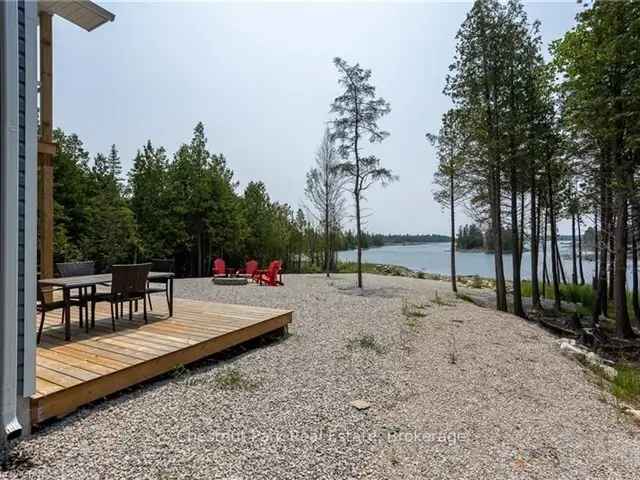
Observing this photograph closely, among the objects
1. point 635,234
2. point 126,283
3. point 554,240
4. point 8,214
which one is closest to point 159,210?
point 126,283

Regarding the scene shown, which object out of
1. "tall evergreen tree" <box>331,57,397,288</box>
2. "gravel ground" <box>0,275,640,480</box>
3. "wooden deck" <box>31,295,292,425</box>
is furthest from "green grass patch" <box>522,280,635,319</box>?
"wooden deck" <box>31,295,292,425</box>

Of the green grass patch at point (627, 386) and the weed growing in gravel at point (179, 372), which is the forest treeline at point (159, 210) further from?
the green grass patch at point (627, 386)

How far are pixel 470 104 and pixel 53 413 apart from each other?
10.2 m

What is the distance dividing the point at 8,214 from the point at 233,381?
2.09 metres

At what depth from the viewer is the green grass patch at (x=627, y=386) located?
3.54 m

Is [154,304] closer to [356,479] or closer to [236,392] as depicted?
[236,392]

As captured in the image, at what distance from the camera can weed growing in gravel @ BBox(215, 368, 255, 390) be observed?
2.98 meters

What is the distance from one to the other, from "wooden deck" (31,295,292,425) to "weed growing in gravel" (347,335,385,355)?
3.27 feet

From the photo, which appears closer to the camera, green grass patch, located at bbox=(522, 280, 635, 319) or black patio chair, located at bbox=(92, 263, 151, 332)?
black patio chair, located at bbox=(92, 263, 151, 332)

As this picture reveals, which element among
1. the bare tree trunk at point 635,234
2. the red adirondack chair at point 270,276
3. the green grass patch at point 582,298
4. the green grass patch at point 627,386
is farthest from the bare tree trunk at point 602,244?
the red adirondack chair at point 270,276

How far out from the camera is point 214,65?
738cm

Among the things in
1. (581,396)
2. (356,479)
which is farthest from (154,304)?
(581,396)

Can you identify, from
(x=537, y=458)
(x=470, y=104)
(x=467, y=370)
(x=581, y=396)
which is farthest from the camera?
(x=470, y=104)

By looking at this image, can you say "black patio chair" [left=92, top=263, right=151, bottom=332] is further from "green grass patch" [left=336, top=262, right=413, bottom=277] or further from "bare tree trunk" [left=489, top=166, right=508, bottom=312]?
"green grass patch" [left=336, top=262, right=413, bottom=277]
